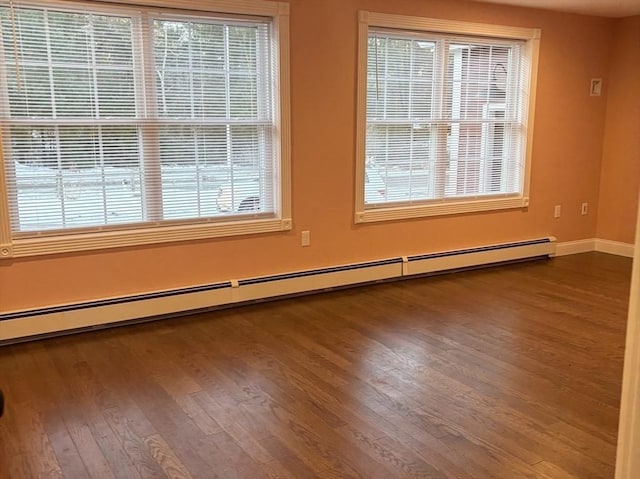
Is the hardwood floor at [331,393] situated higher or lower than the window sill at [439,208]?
lower

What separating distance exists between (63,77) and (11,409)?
6.49 feet

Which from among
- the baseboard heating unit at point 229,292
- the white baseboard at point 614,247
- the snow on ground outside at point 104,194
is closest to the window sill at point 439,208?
the baseboard heating unit at point 229,292

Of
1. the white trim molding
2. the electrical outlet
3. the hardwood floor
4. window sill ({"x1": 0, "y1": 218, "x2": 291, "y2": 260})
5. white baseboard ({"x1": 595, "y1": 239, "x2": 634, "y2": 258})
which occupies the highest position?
the white trim molding

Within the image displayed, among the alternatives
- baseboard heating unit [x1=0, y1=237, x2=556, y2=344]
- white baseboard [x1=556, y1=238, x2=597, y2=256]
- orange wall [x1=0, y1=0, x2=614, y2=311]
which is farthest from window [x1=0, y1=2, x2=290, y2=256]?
white baseboard [x1=556, y1=238, x2=597, y2=256]

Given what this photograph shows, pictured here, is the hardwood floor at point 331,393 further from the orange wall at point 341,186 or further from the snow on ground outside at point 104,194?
the snow on ground outside at point 104,194

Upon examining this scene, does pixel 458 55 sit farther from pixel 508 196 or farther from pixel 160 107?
pixel 160 107

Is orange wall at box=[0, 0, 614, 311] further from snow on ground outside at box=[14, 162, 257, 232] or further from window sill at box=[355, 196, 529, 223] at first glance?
snow on ground outside at box=[14, 162, 257, 232]

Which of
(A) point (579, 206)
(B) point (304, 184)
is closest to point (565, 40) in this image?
(A) point (579, 206)

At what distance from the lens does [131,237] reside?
3963mm

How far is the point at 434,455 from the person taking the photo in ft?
7.93

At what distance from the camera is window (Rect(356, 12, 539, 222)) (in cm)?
480

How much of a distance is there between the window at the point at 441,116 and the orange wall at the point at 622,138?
1.11 m

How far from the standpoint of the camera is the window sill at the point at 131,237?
366cm

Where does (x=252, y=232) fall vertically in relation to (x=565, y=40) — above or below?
below
